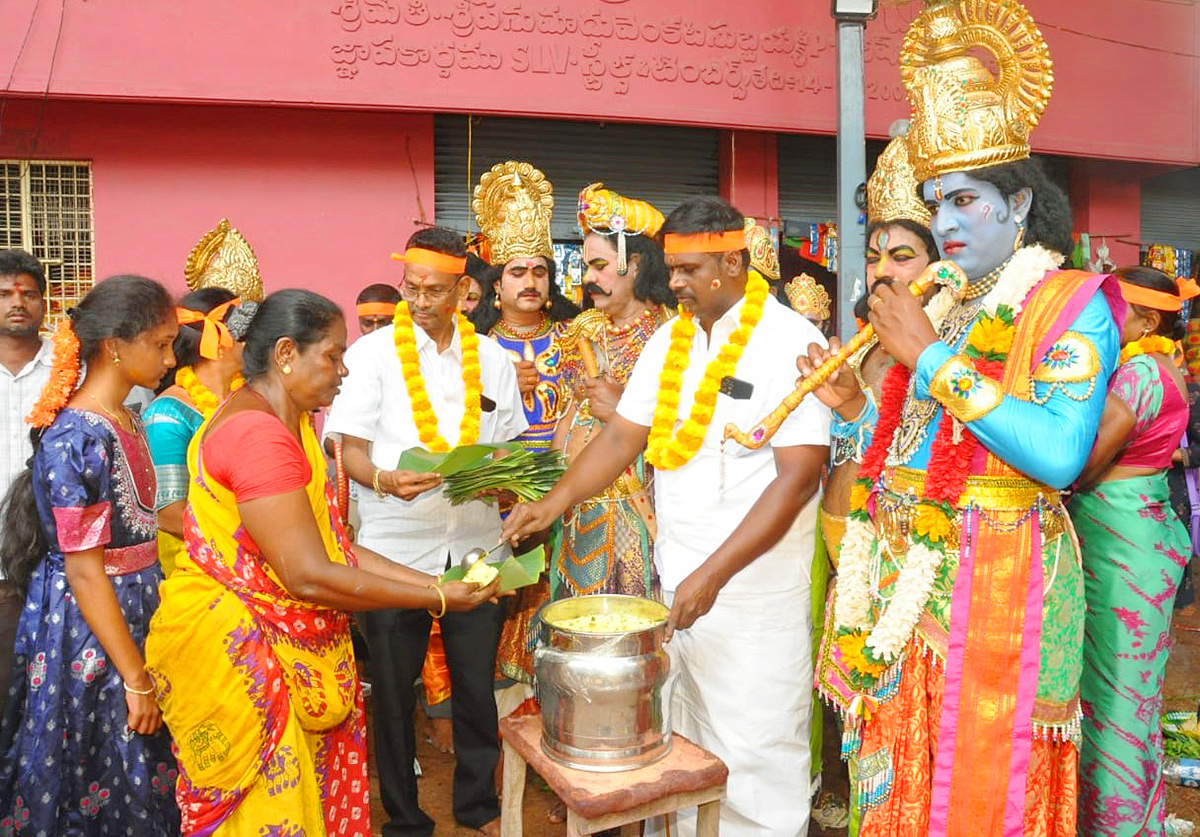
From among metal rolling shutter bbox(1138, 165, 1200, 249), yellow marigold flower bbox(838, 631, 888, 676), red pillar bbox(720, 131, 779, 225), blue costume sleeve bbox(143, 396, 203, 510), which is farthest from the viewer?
metal rolling shutter bbox(1138, 165, 1200, 249)

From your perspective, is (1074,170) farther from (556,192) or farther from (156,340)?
(156,340)

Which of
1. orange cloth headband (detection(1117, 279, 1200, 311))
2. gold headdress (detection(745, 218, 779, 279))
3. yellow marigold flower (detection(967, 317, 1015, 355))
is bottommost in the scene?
yellow marigold flower (detection(967, 317, 1015, 355))

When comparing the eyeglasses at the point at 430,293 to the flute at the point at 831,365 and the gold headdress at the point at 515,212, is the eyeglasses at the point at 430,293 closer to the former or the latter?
the gold headdress at the point at 515,212

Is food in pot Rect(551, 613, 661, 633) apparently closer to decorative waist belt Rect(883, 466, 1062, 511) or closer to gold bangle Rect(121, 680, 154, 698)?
decorative waist belt Rect(883, 466, 1062, 511)

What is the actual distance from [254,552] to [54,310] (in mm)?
6271

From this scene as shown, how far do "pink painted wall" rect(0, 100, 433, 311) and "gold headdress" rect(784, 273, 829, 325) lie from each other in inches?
129

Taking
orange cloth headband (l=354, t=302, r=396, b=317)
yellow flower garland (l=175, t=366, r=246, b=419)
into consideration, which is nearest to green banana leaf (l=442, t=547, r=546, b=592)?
yellow flower garland (l=175, t=366, r=246, b=419)

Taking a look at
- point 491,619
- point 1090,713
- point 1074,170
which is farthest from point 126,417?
point 1074,170

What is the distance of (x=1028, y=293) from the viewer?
87.5 inches

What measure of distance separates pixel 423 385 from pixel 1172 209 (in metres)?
10.2

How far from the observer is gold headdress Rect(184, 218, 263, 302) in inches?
226

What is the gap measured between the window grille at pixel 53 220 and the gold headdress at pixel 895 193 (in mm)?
6303

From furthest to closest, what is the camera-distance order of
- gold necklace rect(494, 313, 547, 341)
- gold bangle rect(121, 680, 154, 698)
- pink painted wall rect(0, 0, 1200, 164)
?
pink painted wall rect(0, 0, 1200, 164), gold necklace rect(494, 313, 547, 341), gold bangle rect(121, 680, 154, 698)

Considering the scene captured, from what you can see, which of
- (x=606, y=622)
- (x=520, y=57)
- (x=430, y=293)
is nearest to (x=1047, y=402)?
(x=606, y=622)
